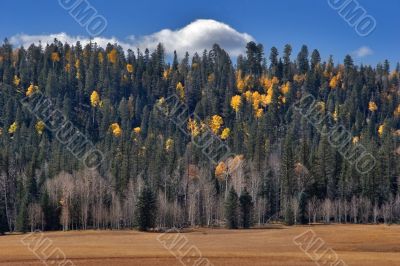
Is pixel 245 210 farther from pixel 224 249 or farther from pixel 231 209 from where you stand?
pixel 224 249

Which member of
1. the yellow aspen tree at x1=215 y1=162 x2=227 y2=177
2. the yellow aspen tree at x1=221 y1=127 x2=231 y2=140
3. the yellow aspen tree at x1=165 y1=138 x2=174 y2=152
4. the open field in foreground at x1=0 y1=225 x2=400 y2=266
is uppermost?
the yellow aspen tree at x1=221 y1=127 x2=231 y2=140

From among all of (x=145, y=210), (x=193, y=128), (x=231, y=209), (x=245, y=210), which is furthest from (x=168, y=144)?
(x=145, y=210)

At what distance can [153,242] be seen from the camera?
74.2 m

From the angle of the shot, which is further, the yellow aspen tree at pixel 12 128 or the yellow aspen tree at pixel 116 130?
the yellow aspen tree at pixel 116 130

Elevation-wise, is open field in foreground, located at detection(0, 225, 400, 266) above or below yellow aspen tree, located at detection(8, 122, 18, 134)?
below

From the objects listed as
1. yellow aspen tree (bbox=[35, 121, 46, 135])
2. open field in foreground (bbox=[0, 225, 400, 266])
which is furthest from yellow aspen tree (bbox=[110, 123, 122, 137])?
open field in foreground (bbox=[0, 225, 400, 266])

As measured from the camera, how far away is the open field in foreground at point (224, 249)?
2069 inches

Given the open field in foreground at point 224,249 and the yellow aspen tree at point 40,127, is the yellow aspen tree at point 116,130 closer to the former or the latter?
the yellow aspen tree at point 40,127

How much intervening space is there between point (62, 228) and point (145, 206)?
20013 mm

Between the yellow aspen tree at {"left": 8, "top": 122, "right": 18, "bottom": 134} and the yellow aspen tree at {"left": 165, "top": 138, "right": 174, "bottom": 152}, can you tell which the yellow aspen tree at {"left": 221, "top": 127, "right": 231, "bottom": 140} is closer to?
the yellow aspen tree at {"left": 165, "top": 138, "right": 174, "bottom": 152}

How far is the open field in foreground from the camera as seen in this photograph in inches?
2069

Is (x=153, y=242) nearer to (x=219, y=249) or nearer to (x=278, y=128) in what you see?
(x=219, y=249)

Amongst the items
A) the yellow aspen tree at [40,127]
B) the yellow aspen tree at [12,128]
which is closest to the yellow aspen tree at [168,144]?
the yellow aspen tree at [40,127]

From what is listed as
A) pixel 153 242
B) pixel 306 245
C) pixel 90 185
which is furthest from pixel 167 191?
pixel 306 245
